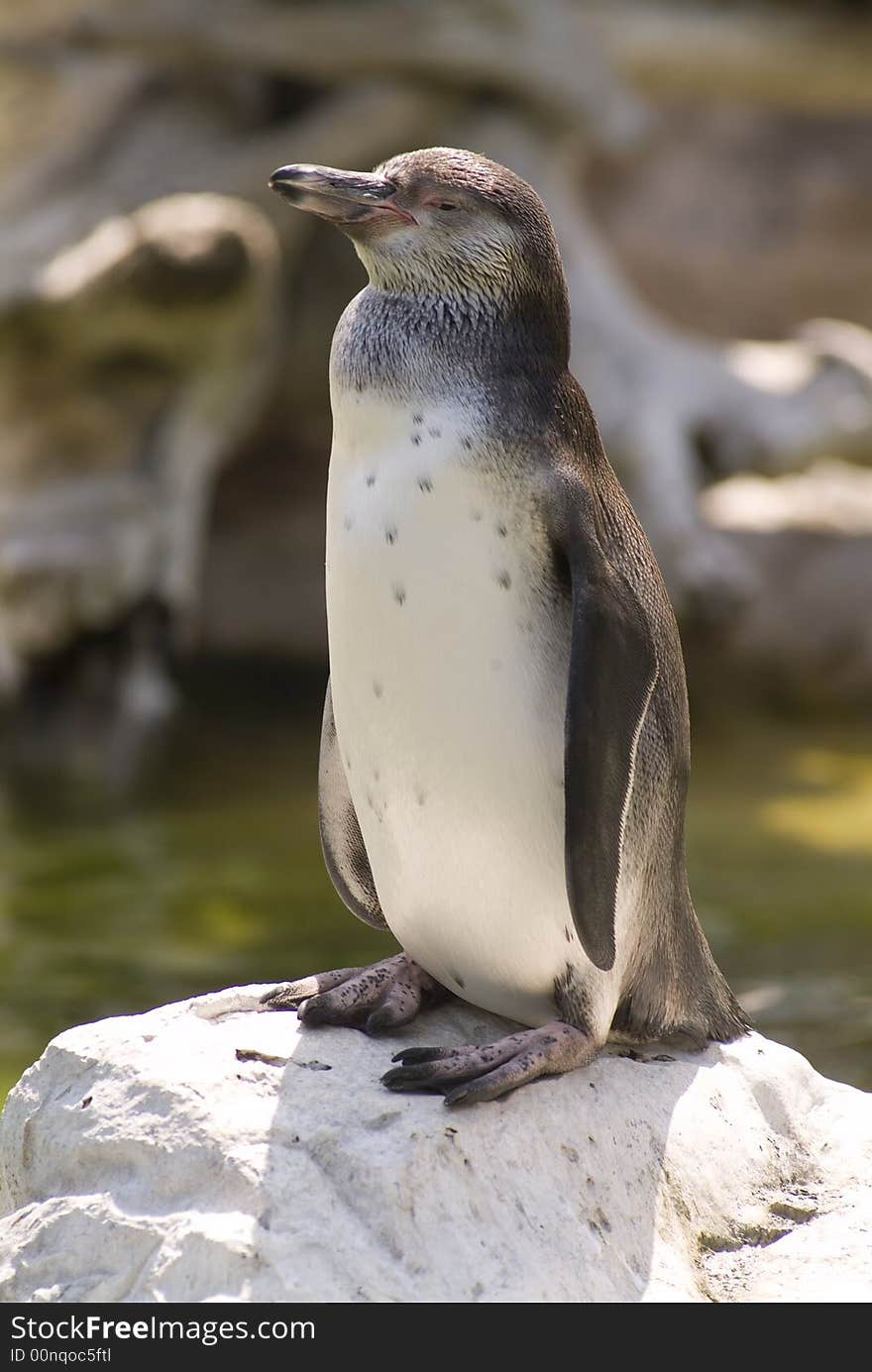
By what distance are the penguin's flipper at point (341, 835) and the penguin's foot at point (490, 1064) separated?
457mm

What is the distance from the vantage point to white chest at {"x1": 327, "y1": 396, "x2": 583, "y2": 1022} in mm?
2381

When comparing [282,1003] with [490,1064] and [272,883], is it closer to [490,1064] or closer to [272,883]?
[490,1064]

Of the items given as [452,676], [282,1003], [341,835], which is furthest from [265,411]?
[452,676]

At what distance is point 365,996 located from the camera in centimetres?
270

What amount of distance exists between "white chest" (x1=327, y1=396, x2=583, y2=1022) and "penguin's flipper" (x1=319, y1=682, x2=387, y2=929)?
0.80 ft

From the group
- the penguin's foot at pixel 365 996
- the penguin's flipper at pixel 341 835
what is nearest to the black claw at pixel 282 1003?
the penguin's foot at pixel 365 996

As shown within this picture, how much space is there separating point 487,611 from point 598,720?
0.20 m

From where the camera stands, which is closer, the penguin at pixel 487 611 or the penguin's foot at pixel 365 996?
the penguin at pixel 487 611

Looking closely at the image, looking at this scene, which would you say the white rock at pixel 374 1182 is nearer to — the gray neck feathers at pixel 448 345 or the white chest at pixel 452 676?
the white chest at pixel 452 676

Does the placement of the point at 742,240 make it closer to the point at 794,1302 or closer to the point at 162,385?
the point at 162,385

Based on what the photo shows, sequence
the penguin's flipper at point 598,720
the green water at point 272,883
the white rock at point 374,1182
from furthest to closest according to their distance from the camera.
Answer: the green water at point 272,883 → the penguin's flipper at point 598,720 → the white rock at point 374,1182

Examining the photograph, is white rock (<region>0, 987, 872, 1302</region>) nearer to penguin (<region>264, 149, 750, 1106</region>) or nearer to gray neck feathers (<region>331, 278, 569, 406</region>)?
penguin (<region>264, 149, 750, 1106</region>)

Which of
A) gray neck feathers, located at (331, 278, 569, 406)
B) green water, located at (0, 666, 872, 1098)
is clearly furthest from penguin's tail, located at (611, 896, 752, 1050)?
green water, located at (0, 666, 872, 1098)

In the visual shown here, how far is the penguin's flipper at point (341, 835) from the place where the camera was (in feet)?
9.32
